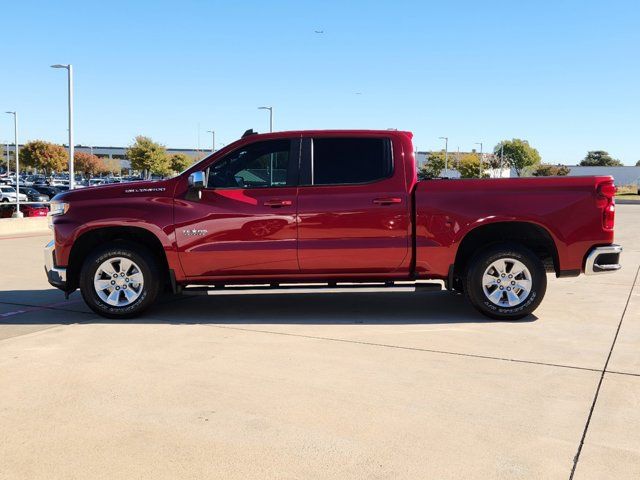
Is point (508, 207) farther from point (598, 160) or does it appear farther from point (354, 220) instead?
point (598, 160)

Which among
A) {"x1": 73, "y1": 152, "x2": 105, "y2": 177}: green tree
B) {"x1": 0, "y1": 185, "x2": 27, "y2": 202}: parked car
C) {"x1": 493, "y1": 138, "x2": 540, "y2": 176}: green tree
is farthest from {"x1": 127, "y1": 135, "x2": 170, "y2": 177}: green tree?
{"x1": 493, "y1": 138, "x2": 540, "y2": 176}: green tree

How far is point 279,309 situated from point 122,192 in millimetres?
2173

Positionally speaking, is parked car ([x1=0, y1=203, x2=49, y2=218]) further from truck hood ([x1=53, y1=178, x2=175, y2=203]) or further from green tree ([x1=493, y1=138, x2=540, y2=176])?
green tree ([x1=493, y1=138, x2=540, y2=176])

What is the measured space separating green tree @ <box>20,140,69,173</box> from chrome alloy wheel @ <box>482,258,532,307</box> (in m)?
83.1

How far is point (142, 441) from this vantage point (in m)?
3.58

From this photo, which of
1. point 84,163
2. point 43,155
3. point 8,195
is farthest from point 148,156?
point 84,163

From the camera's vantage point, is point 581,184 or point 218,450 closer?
point 218,450

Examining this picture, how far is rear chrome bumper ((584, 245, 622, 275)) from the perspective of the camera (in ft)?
21.2

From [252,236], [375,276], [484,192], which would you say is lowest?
[375,276]

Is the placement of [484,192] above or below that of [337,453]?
above

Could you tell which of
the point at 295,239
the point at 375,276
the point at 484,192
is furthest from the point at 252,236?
the point at 484,192

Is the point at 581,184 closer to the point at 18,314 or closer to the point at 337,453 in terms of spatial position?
the point at 337,453

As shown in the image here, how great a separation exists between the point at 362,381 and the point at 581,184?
3393 millimetres

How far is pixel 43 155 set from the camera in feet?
264
